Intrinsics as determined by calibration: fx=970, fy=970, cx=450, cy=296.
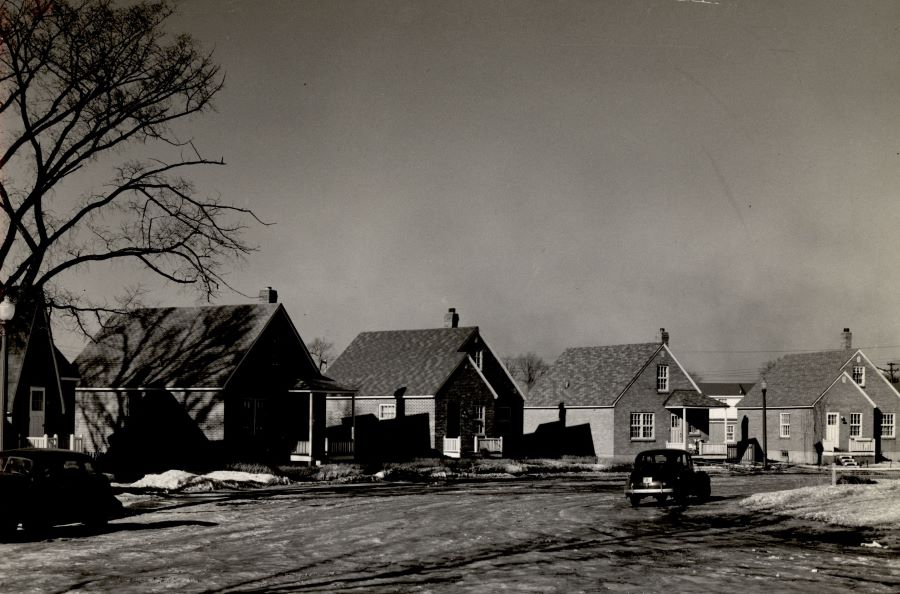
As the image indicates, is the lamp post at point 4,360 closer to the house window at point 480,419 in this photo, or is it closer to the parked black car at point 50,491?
the parked black car at point 50,491

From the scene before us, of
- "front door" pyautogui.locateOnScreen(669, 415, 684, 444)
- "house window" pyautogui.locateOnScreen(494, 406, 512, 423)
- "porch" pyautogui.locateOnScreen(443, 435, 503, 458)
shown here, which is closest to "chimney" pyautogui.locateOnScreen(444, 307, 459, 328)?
"house window" pyautogui.locateOnScreen(494, 406, 512, 423)

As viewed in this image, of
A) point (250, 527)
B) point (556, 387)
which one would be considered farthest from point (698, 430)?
point (250, 527)

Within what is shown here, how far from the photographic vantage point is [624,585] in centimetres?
1334

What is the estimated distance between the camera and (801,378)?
6762 centimetres

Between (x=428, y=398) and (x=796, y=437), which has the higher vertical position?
(x=428, y=398)

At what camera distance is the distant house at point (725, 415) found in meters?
84.8

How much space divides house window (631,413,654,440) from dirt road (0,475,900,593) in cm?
3274

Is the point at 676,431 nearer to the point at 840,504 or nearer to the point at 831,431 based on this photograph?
the point at 831,431

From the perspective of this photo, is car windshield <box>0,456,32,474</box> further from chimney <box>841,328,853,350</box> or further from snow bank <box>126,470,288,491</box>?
chimney <box>841,328,853,350</box>

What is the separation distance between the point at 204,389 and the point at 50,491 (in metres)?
23.0

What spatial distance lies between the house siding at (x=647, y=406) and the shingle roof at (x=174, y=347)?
Result: 23713mm

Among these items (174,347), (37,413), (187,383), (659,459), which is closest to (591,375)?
(174,347)

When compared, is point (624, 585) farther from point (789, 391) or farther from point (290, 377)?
point (789, 391)

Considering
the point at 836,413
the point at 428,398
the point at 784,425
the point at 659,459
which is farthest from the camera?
the point at 784,425
